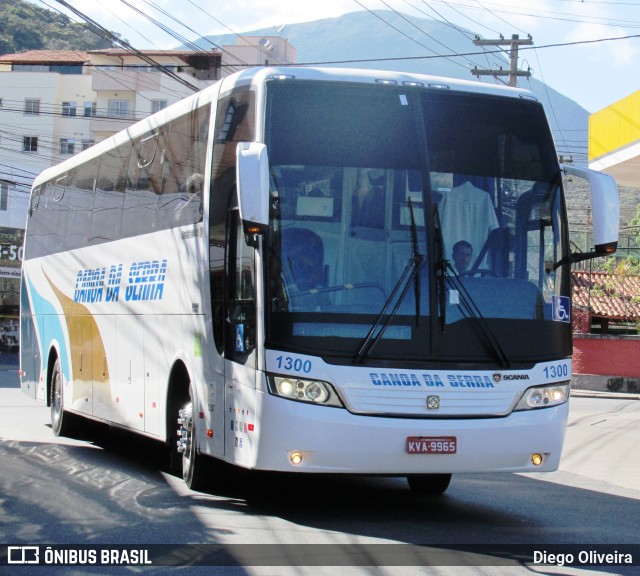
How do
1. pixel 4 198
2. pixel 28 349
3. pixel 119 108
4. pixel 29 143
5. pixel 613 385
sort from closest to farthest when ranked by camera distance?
1. pixel 28 349
2. pixel 613 385
3. pixel 4 198
4. pixel 119 108
5. pixel 29 143

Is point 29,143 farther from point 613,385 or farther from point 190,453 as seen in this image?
point 190,453

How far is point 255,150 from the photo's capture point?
309 inches

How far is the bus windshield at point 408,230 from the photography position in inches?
321

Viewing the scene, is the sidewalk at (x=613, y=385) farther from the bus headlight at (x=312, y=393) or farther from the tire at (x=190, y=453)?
the bus headlight at (x=312, y=393)

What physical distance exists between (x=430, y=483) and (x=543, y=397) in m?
2.29

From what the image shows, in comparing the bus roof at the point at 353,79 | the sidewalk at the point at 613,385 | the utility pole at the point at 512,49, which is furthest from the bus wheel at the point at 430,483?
the utility pole at the point at 512,49

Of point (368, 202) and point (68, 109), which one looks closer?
point (368, 202)

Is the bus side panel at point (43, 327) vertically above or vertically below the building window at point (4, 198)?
below

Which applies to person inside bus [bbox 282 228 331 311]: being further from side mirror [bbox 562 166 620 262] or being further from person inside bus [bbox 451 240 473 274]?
side mirror [bbox 562 166 620 262]

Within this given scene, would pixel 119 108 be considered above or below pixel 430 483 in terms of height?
above

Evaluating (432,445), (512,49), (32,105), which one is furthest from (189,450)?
(32,105)

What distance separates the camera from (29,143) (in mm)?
69312

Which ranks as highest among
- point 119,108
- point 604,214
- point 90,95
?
point 90,95

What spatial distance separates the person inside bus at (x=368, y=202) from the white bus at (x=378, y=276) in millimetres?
17
